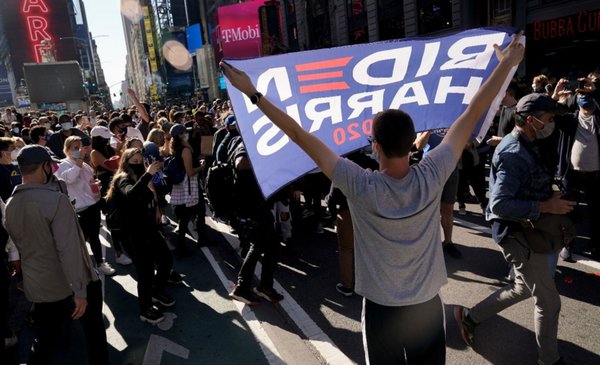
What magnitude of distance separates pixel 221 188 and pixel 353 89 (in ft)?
8.16

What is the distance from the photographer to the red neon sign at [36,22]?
8956 cm

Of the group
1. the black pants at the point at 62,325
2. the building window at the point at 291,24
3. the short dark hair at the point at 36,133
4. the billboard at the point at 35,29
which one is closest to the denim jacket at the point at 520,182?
the black pants at the point at 62,325

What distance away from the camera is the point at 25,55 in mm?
113875

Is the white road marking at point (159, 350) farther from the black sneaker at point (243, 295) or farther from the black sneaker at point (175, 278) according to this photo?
the black sneaker at point (175, 278)

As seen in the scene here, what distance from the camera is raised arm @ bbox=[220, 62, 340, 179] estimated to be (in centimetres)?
215

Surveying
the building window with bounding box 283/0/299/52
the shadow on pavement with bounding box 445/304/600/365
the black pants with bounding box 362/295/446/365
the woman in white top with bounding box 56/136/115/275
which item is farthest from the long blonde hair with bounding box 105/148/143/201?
the building window with bounding box 283/0/299/52

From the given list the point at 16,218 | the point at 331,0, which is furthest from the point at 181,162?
the point at 331,0

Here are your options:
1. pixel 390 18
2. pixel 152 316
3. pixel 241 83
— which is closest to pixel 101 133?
pixel 152 316

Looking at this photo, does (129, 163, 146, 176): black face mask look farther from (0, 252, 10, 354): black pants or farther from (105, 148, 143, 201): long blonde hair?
(0, 252, 10, 354): black pants

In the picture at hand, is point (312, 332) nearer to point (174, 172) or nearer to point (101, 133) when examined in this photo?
point (174, 172)

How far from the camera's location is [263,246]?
16.1 feet

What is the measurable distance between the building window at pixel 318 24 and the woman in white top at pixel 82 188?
29319 millimetres

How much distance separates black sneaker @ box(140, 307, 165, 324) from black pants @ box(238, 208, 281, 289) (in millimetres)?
944

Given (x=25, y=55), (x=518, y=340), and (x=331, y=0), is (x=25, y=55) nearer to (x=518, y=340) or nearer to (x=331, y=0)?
(x=331, y=0)
